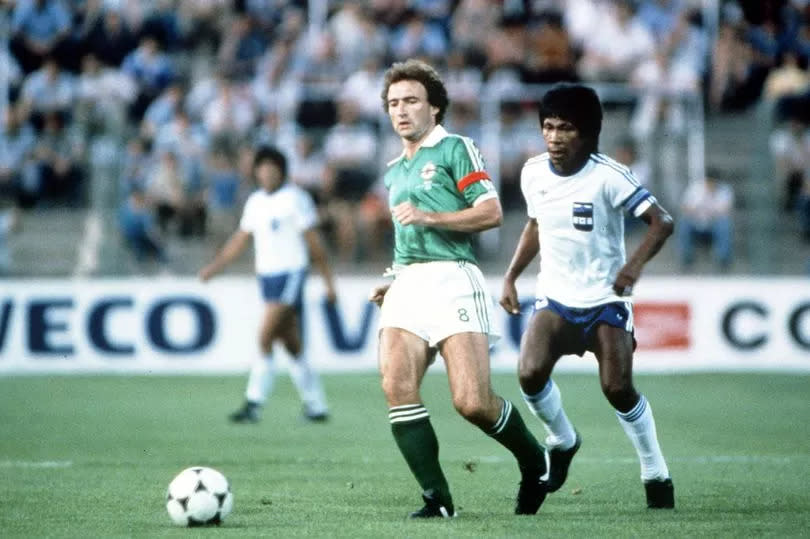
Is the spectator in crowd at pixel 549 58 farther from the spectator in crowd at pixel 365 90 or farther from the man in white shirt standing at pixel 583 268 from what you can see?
the man in white shirt standing at pixel 583 268

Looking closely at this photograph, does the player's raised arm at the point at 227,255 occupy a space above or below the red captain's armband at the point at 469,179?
below

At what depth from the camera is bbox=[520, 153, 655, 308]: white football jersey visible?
8.54m

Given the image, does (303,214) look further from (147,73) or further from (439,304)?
(147,73)

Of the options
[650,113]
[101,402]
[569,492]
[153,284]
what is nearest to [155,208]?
[153,284]

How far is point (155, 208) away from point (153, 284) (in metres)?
1.48

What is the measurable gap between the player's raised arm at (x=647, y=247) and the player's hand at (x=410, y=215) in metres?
1.14

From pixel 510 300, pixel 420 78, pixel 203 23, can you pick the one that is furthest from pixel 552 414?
pixel 203 23

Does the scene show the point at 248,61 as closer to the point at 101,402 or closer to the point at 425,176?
the point at 101,402

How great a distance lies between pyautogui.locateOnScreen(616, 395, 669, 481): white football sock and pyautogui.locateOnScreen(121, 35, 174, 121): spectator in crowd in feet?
48.6

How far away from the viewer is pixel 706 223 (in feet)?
69.2

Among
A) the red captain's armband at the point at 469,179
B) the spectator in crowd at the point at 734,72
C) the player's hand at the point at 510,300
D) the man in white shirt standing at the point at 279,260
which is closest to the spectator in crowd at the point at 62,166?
the man in white shirt standing at the point at 279,260

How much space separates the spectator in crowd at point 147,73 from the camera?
22.2 m

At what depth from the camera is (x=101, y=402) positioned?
16.1 metres

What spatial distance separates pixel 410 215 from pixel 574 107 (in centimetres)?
127
